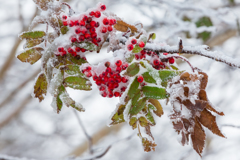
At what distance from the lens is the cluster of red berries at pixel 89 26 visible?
901 millimetres

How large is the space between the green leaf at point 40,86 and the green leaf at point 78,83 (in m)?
0.13

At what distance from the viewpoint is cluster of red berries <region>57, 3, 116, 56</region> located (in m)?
0.90

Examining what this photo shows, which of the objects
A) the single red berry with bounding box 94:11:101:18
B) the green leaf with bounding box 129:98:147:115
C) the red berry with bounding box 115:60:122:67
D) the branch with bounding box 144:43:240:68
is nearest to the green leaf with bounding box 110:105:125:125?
the green leaf with bounding box 129:98:147:115

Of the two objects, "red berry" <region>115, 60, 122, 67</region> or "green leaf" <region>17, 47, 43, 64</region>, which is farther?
"green leaf" <region>17, 47, 43, 64</region>

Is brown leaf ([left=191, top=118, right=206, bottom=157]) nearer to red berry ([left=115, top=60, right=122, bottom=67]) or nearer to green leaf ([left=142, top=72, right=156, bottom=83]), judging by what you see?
green leaf ([left=142, top=72, right=156, bottom=83])

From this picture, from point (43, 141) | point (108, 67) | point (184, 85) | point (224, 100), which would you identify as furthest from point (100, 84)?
point (43, 141)

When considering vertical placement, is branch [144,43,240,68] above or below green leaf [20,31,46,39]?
below

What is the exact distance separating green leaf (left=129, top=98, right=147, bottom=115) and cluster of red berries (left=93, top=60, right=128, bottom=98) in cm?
12

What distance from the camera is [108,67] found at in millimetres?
893

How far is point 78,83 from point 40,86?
0.19 metres

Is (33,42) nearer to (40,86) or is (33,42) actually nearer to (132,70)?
(40,86)

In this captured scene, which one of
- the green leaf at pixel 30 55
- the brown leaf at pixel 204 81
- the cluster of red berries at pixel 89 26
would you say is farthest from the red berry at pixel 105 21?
the brown leaf at pixel 204 81

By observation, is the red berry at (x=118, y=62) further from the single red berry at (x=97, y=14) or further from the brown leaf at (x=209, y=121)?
the brown leaf at (x=209, y=121)

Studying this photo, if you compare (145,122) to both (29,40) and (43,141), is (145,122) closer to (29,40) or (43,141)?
(29,40)
